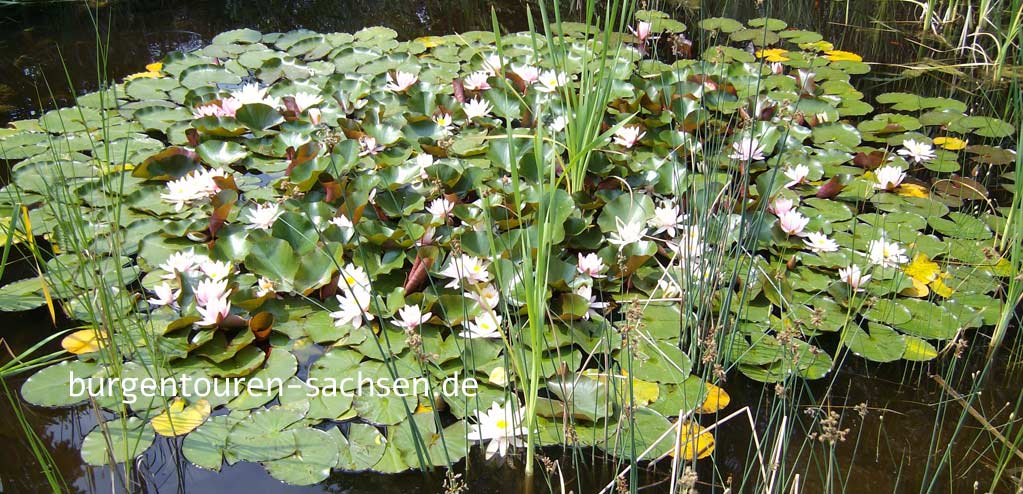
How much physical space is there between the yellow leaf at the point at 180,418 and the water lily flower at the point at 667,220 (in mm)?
1489

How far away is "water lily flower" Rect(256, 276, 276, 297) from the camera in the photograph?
94.4 inches

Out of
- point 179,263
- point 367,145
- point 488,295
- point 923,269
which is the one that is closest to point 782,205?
point 923,269

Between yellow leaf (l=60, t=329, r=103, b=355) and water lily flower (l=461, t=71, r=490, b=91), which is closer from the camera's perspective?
yellow leaf (l=60, t=329, r=103, b=355)

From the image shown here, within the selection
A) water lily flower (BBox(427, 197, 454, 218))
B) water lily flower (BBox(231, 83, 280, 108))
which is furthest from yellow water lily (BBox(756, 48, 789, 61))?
water lily flower (BBox(231, 83, 280, 108))

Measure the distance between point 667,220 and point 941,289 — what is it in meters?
0.90

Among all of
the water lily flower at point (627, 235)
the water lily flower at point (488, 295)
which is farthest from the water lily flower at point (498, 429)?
the water lily flower at point (627, 235)

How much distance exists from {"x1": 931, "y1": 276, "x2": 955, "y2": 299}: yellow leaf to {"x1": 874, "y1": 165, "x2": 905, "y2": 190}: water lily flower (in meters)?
0.61

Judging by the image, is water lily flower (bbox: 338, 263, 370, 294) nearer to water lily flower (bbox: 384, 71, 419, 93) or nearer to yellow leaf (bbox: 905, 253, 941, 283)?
water lily flower (bbox: 384, 71, 419, 93)

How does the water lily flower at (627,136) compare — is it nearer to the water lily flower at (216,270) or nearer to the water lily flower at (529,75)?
the water lily flower at (529,75)

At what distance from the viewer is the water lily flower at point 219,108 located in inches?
132

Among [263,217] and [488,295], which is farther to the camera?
[263,217]

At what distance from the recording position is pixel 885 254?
2.60 m

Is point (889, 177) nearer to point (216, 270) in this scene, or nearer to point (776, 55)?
point (776, 55)

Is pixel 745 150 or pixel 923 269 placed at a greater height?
pixel 745 150
